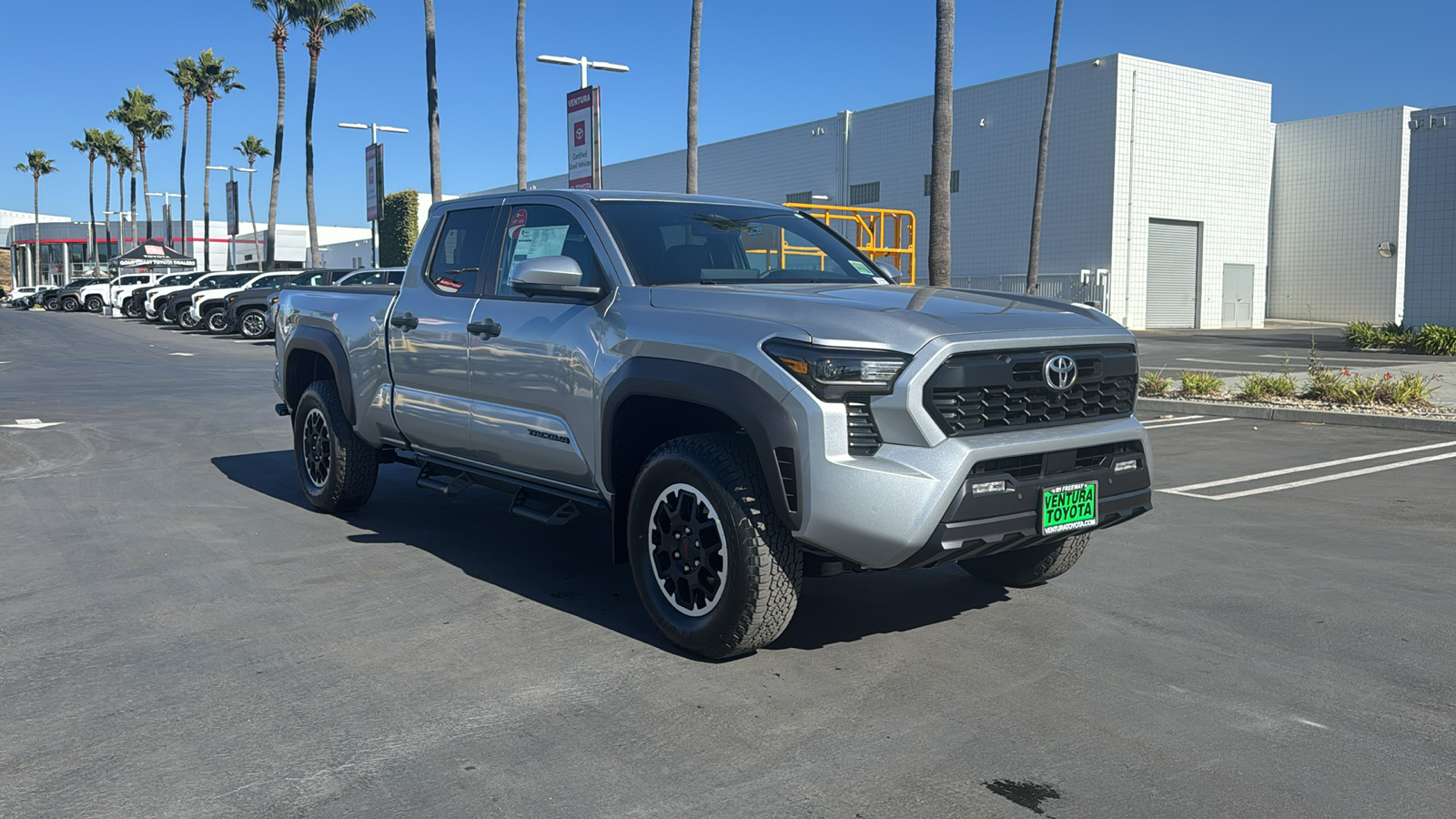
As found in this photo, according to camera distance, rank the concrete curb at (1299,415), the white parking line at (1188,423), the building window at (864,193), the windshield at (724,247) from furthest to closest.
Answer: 1. the building window at (864,193)
2. the white parking line at (1188,423)
3. the concrete curb at (1299,415)
4. the windshield at (724,247)

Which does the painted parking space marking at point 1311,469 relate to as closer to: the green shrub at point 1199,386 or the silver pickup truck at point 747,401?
the silver pickup truck at point 747,401

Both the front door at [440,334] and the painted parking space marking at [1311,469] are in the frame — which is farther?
the painted parking space marking at [1311,469]

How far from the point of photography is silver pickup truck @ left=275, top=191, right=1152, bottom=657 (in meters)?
4.34

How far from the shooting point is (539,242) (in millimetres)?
6117

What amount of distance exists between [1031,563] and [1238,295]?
39718mm

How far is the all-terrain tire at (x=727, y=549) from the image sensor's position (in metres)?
4.55

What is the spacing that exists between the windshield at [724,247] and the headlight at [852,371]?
1.33 meters

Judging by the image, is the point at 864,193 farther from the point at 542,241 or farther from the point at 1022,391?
the point at 1022,391

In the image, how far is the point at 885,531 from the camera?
4.30 meters

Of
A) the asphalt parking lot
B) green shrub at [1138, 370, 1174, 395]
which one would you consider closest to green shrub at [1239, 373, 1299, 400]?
green shrub at [1138, 370, 1174, 395]

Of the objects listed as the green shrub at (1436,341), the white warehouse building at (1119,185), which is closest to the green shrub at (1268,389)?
the green shrub at (1436,341)

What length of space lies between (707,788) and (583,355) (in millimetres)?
2294

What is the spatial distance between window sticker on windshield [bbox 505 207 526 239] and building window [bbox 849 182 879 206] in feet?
135

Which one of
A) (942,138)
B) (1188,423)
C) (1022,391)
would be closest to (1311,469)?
(1188,423)
